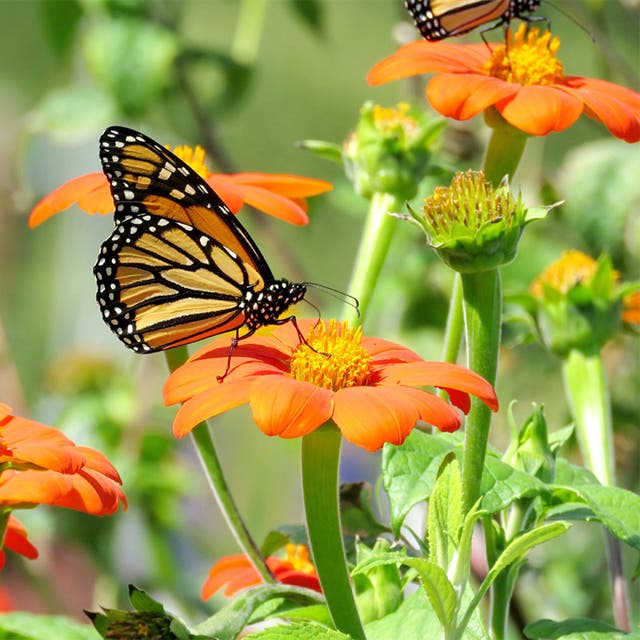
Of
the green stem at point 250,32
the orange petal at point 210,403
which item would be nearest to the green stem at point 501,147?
the orange petal at point 210,403

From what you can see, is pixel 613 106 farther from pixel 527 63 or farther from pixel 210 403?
pixel 210 403

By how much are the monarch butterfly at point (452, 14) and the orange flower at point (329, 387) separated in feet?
0.84

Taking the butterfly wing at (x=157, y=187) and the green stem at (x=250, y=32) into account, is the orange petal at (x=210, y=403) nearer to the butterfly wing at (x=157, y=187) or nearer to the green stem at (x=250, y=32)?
the butterfly wing at (x=157, y=187)

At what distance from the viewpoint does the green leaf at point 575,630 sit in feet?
1.80

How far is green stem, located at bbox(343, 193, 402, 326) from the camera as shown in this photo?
0.73 m

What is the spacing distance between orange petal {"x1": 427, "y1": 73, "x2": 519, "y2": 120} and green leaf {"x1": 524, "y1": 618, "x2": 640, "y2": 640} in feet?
0.83

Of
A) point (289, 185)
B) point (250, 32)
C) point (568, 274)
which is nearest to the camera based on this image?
point (289, 185)

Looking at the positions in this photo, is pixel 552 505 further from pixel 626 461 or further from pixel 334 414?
pixel 626 461

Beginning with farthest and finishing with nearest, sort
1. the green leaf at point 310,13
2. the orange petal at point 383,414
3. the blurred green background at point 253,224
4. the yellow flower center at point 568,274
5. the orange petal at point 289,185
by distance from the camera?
the green leaf at point 310,13
the blurred green background at point 253,224
the yellow flower center at point 568,274
the orange petal at point 289,185
the orange petal at point 383,414

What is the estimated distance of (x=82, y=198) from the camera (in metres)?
0.66

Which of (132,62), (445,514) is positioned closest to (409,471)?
(445,514)

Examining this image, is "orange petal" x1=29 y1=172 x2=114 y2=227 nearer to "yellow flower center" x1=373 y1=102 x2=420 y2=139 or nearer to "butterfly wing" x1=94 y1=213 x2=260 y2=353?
"butterfly wing" x1=94 y1=213 x2=260 y2=353

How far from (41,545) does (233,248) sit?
0.87m

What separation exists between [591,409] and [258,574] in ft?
0.81
